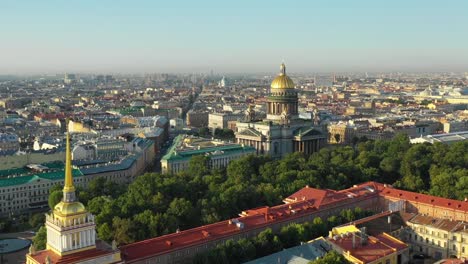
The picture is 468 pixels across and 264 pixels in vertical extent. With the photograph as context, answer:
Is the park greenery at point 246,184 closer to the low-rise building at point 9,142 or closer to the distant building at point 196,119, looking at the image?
the low-rise building at point 9,142

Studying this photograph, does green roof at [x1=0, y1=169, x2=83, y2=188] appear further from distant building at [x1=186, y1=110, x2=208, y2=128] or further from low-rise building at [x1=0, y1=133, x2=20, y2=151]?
distant building at [x1=186, y1=110, x2=208, y2=128]

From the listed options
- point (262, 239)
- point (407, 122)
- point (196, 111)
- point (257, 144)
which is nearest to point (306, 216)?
point (262, 239)

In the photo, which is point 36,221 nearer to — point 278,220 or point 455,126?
point 278,220

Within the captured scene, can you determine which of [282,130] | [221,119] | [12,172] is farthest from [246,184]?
[221,119]

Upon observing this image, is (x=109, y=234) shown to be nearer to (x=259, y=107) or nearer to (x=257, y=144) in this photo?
(x=257, y=144)

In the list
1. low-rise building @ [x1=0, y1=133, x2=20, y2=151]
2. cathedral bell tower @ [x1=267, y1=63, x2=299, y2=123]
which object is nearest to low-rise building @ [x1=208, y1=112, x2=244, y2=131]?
cathedral bell tower @ [x1=267, y1=63, x2=299, y2=123]

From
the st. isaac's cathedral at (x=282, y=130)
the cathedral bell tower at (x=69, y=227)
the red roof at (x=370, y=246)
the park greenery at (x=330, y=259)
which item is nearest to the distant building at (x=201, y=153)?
the st. isaac's cathedral at (x=282, y=130)
